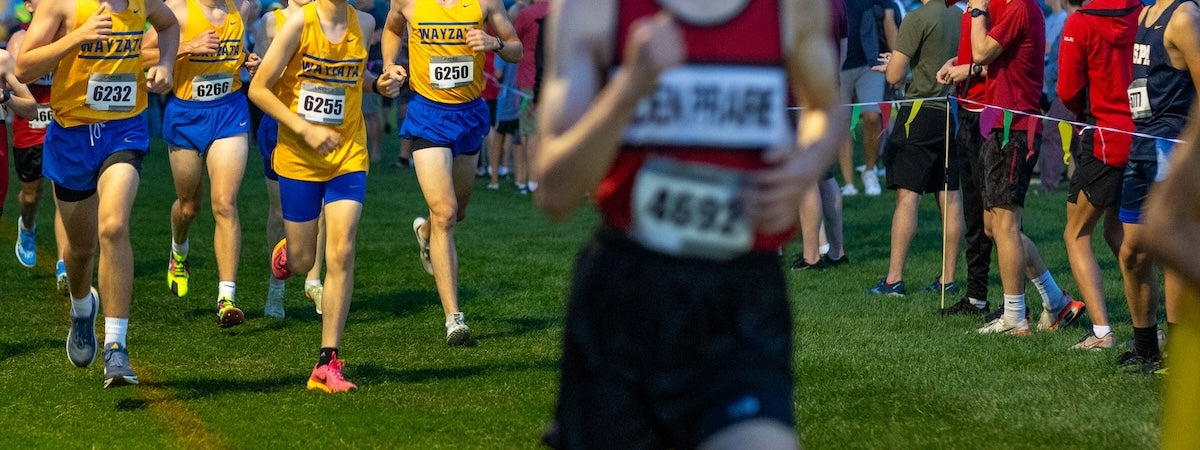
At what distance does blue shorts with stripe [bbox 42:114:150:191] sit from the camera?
677 cm

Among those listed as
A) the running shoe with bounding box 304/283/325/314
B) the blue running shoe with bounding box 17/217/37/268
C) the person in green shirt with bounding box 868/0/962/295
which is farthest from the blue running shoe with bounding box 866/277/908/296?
the blue running shoe with bounding box 17/217/37/268

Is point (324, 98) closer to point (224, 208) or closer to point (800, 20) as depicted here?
point (224, 208)

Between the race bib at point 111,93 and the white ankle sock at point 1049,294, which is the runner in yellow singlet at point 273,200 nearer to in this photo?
the race bib at point 111,93

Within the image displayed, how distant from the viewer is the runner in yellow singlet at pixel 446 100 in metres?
7.98

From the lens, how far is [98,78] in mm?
6883

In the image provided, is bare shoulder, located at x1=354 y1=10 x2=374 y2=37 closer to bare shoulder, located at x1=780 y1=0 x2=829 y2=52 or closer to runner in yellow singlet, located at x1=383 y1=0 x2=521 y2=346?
runner in yellow singlet, located at x1=383 y1=0 x2=521 y2=346

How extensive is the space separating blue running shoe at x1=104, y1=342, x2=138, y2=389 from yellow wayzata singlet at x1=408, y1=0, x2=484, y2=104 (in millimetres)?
2310

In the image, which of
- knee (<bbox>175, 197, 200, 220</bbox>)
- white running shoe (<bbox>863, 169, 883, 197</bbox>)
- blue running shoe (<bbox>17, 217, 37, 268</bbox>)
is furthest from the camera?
white running shoe (<bbox>863, 169, 883, 197</bbox>)

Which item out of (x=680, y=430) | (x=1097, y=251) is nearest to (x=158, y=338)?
(x=680, y=430)

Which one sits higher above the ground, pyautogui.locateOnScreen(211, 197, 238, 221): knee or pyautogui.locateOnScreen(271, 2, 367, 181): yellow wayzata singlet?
pyautogui.locateOnScreen(271, 2, 367, 181): yellow wayzata singlet

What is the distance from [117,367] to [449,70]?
2519mm

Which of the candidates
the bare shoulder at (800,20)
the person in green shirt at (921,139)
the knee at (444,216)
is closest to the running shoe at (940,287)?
the person in green shirt at (921,139)

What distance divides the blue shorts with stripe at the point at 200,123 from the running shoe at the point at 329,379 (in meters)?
2.32

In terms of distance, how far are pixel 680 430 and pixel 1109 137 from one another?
15.7 feet
